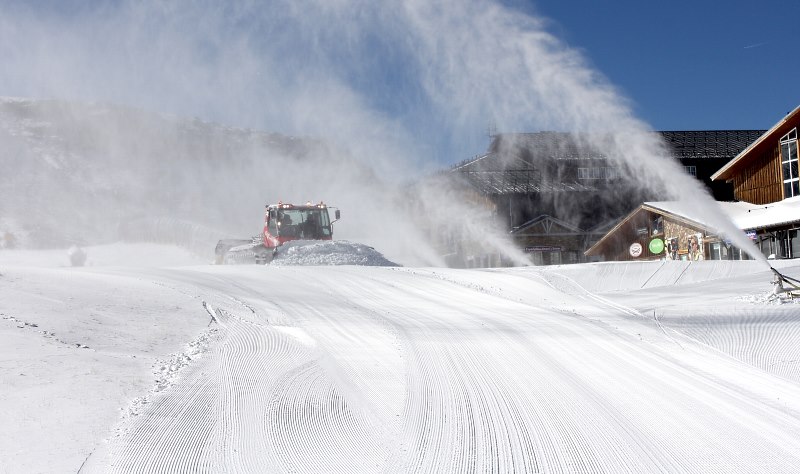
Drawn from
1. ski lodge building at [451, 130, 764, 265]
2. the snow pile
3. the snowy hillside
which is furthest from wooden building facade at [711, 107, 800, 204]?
the snowy hillside

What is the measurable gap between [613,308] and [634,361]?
5169mm

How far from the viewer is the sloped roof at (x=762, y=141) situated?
31828mm

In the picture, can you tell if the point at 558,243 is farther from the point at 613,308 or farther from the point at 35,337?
the point at 35,337

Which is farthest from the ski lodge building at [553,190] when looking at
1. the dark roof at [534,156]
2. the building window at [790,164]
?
the building window at [790,164]

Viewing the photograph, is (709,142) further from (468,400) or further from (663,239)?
(468,400)

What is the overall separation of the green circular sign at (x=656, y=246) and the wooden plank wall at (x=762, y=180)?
14.4 feet

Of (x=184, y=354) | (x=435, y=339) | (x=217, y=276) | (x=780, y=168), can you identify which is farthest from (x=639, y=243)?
(x=184, y=354)

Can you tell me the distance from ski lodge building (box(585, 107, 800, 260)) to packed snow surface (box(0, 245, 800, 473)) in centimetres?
1936

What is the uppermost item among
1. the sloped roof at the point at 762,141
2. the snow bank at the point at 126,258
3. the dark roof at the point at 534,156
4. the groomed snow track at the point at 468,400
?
the dark roof at the point at 534,156

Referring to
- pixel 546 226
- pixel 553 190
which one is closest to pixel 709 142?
pixel 553 190

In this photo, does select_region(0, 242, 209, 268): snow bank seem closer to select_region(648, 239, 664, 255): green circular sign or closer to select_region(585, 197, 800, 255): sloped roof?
select_region(648, 239, 664, 255): green circular sign

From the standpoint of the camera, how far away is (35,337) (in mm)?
7148

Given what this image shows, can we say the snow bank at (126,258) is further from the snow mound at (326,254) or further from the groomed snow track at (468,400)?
the groomed snow track at (468,400)

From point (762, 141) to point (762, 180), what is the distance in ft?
6.75
